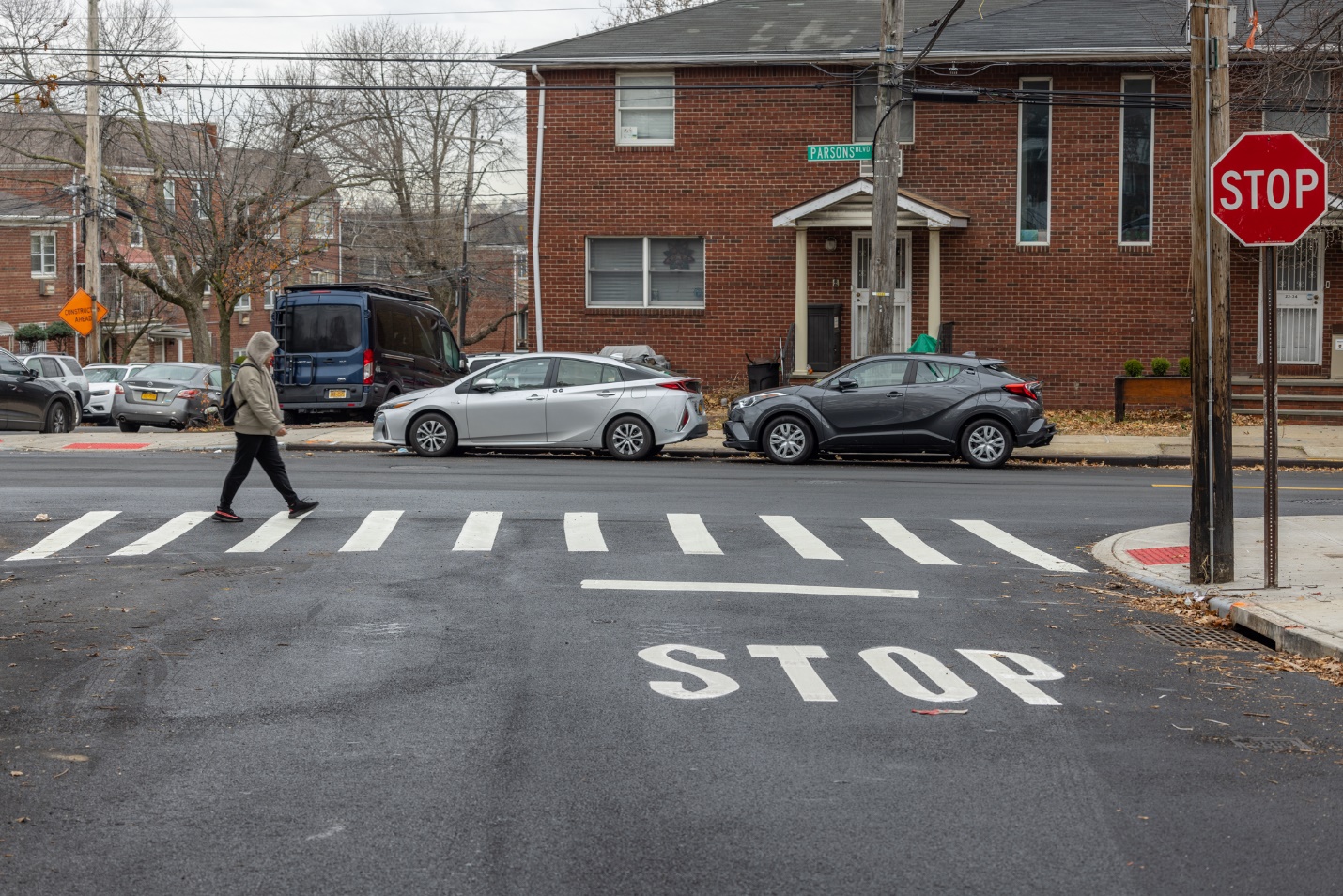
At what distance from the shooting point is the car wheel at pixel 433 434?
67.7ft

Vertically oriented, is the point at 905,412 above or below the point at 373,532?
above

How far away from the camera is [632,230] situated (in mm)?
29375

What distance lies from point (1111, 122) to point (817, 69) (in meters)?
5.88

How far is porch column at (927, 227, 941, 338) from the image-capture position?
2747cm

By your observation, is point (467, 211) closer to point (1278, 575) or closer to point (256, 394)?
point (256, 394)

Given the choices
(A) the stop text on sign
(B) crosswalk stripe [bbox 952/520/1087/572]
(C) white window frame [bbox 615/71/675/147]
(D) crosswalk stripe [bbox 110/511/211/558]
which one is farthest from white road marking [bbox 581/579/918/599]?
(C) white window frame [bbox 615/71/675/147]

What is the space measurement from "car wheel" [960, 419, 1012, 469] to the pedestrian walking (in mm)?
9948

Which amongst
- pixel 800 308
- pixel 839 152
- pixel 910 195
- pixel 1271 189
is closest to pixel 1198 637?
pixel 1271 189

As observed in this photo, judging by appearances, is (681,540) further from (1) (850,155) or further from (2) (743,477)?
(1) (850,155)

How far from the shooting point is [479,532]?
12906mm

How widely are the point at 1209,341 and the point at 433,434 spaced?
41.0ft

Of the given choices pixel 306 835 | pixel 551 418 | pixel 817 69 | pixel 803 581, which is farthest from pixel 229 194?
pixel 306 835

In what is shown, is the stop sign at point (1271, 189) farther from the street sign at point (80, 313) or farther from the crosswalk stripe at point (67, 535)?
the street sign at point (80, 313)

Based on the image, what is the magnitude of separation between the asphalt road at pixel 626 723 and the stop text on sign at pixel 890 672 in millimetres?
29
